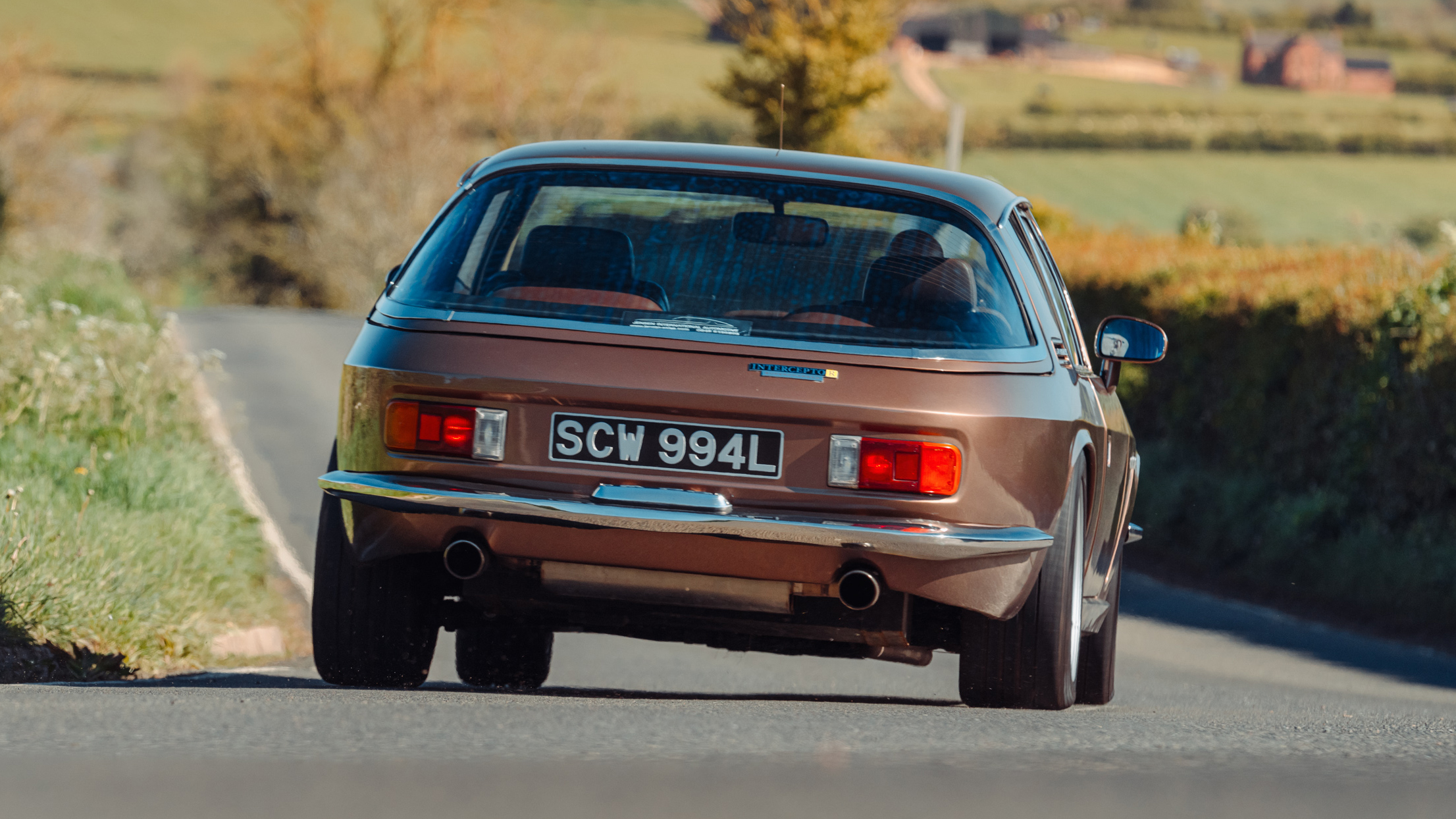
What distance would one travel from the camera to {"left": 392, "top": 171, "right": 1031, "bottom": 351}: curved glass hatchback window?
211 inches

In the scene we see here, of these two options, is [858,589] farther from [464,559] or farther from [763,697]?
[763,697]

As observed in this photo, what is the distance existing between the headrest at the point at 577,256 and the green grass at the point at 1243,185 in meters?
58.7

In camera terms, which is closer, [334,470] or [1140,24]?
[334,470]

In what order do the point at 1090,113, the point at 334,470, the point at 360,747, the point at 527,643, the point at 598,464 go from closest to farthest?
1. the point at 360,747
2. the point at 598,464
3. the point at 334,470
4. the point at 527,643
5. the point at 1090,113

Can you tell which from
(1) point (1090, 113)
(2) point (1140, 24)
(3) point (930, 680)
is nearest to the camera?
(3) point (930, 680)

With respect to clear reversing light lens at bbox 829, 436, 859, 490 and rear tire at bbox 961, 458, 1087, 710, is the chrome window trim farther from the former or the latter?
rear tire at bbox 961, 458, 1087, 710

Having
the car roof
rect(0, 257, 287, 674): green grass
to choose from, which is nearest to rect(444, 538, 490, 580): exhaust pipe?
the car roof

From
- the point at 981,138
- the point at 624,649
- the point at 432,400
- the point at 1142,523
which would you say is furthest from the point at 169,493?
the point at 981,138

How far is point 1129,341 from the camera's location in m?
7.01

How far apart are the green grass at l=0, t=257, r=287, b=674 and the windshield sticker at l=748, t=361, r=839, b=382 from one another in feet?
10.6

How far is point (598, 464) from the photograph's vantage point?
5.15 metres

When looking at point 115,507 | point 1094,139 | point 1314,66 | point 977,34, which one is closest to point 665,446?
point 115,507

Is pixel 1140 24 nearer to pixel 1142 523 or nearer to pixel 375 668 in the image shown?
pixel 1142 523

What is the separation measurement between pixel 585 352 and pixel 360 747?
137cm
